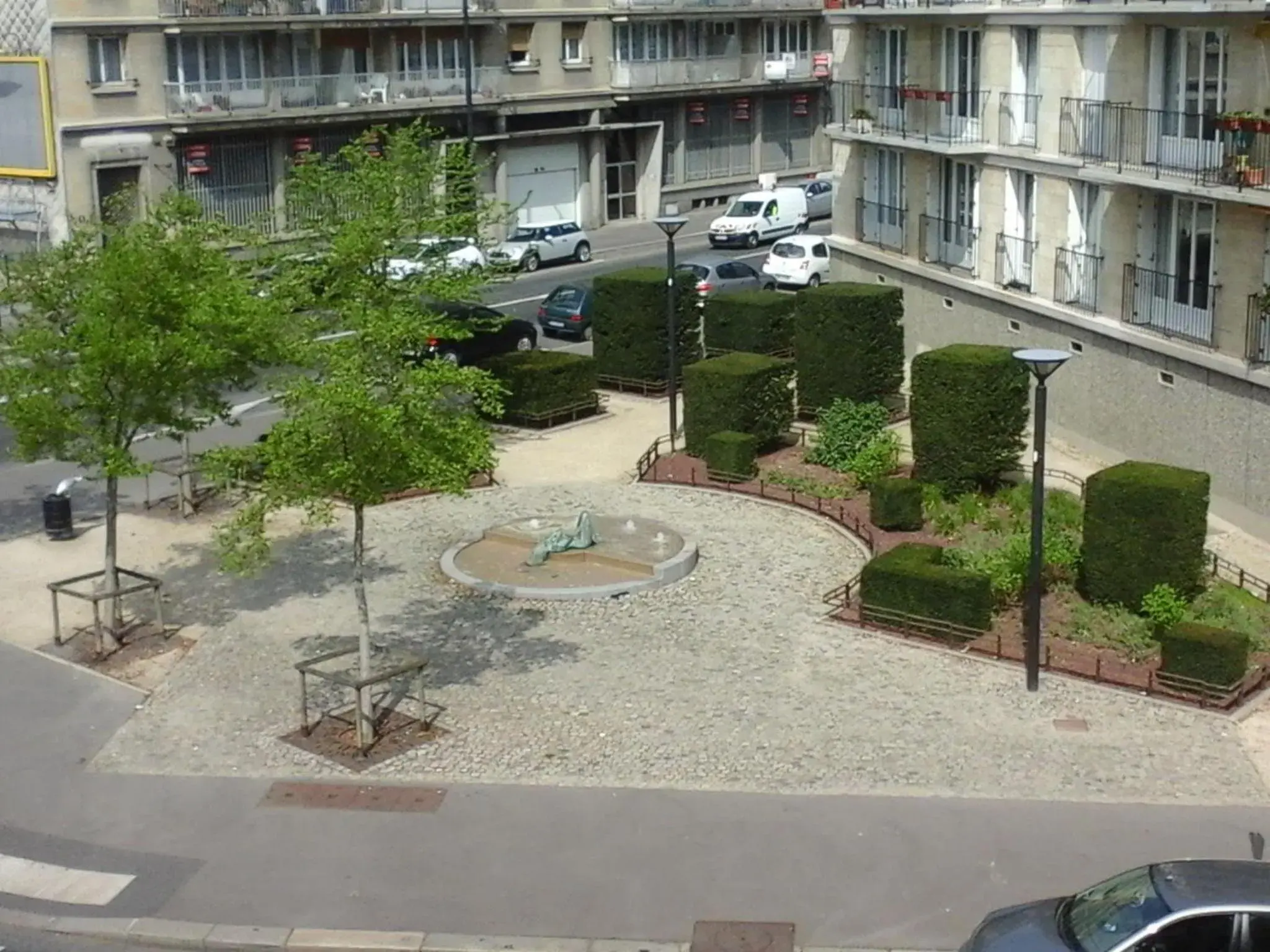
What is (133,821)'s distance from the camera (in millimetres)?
16703

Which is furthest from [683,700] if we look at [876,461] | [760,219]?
[760,219]

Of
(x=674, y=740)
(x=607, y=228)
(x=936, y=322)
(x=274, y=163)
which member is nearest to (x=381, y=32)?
(x=274, y=163)

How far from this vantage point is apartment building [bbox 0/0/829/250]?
46.0m

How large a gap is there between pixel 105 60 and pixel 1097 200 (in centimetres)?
2677

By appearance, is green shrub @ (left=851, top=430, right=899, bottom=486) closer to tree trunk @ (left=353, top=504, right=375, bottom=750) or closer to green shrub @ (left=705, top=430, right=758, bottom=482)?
green shrub @ (left=705, top=430, right=758, bottom=482)

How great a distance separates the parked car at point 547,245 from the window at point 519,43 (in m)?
6.04

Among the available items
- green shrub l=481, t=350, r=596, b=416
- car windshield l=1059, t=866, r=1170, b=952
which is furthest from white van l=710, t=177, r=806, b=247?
car windshield l=1059, t=866, r=1170, b=952

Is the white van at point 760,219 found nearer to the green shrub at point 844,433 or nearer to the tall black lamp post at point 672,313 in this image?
the tall black lamp post at point 672,313

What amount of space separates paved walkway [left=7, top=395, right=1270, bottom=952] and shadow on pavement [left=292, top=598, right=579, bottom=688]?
19cm

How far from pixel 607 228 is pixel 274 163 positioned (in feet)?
43.1

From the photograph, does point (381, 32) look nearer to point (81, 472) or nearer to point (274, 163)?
point (274, 163)

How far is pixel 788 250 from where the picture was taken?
46844 millimetres

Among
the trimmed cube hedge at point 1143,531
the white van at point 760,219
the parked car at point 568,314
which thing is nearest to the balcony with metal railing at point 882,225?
the parked car at point 568,314

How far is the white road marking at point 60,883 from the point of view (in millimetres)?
15352
